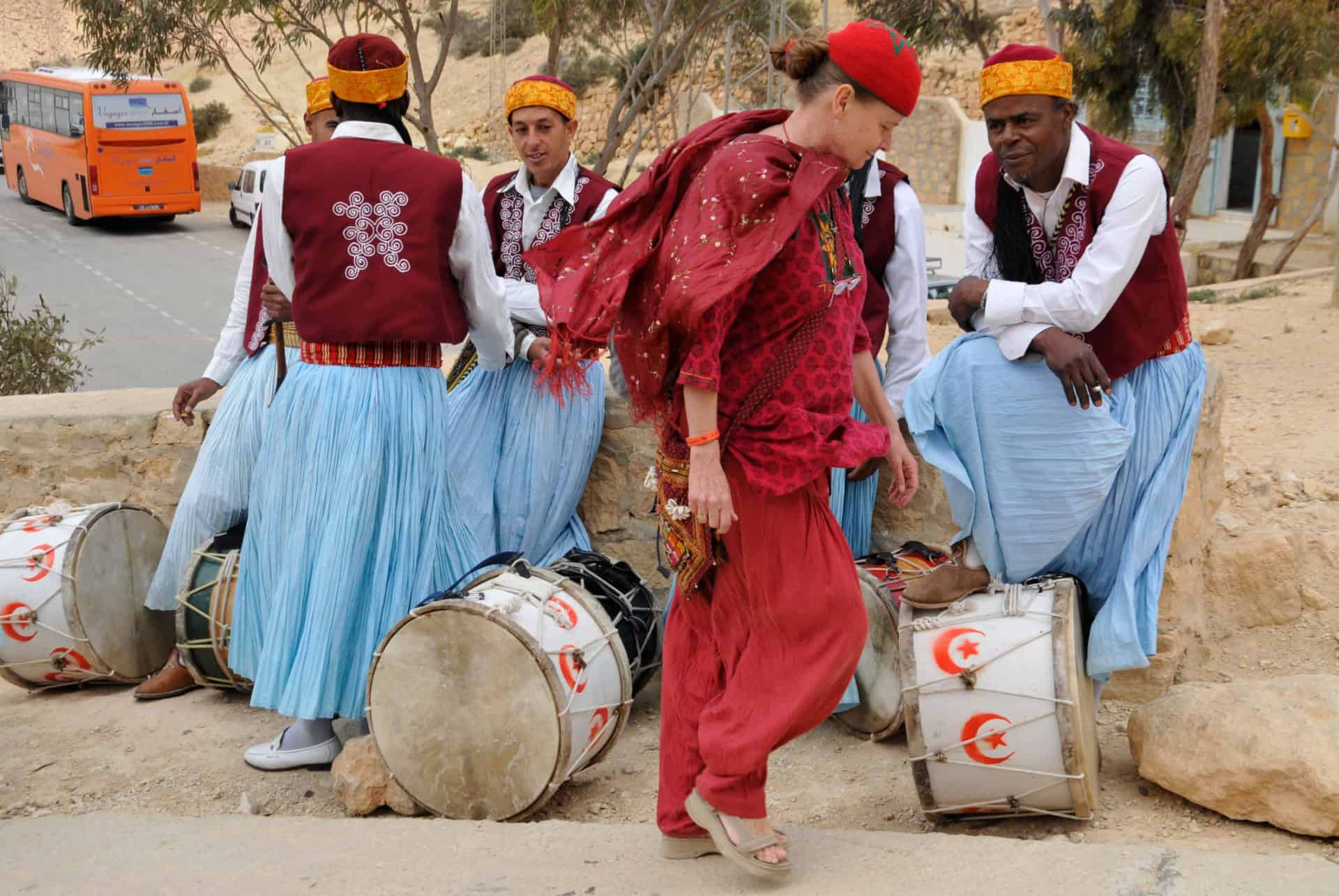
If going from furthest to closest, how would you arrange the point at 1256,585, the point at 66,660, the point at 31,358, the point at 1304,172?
the point at 1304,172 < the point at 31,358 < the point at 1256,585 < the point at 66,660

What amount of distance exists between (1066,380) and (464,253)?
5.30 feet

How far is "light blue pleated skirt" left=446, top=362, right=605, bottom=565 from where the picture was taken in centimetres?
435

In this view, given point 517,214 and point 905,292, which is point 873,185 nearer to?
point 905,292

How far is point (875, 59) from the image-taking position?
8.36 feet

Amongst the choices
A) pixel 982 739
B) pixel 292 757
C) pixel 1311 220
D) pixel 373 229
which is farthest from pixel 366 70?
pixel 1311 220

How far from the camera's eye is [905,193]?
3.97 metres

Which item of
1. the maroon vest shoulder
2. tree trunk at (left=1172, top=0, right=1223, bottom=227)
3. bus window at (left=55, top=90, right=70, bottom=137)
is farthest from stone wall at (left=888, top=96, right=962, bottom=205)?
the maroon vest shoulder

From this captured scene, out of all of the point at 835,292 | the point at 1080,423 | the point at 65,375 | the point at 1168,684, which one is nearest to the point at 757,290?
the point at 835,292

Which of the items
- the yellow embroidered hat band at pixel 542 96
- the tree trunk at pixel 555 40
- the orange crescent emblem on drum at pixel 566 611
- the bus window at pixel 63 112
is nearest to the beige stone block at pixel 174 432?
the yellow embroidered hat band at pixel 542 96

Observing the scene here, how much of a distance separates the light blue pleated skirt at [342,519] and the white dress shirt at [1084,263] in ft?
5.23

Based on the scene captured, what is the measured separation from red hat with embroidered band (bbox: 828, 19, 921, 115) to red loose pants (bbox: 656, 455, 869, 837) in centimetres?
78

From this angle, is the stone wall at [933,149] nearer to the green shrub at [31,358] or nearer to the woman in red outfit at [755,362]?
the green shrub at [31,358]

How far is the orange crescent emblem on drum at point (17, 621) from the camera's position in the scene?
4.31m

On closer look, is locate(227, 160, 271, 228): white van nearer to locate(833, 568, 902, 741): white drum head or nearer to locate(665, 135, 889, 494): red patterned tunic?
locate(833, 568, 902, 741): white drum head
